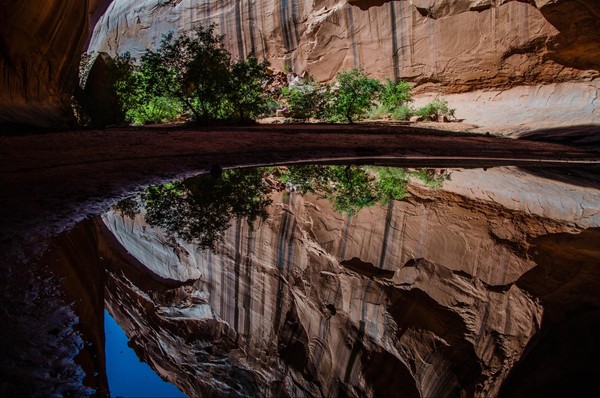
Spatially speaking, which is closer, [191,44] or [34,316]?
[34,316]

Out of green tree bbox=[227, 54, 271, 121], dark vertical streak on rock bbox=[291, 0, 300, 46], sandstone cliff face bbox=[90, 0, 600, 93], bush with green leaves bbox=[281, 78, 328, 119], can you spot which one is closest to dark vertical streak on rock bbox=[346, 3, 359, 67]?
sandstone cliff face bbox=[90, 0, 600, 93]

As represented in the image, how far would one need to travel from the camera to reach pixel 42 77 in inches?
335

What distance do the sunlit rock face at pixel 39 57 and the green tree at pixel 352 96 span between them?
7.94 metres

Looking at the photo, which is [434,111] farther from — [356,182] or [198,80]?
[356,182]

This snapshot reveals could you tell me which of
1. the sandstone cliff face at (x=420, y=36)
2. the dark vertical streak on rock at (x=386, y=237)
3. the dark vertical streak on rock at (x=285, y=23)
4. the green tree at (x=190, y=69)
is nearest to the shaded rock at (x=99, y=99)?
the green tree at (x=190, y=69)

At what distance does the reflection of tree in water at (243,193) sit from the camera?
115 inches

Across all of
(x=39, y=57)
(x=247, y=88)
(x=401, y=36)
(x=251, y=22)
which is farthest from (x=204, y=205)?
(x=251, y=22)

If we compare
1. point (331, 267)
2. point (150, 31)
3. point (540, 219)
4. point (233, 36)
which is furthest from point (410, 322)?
point (150, 31)

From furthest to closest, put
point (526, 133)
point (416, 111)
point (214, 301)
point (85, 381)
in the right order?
1. point (416, 111)
2. point (526, 133)
3. point (214, 301)
4. point (85, 381)

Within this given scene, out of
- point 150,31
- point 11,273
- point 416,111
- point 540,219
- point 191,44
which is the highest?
point 150,31

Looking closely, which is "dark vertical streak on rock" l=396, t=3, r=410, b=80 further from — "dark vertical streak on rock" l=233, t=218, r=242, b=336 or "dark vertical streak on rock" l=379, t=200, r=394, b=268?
"dark vertical streak on rock" l=233, t=218, r=242, b=336

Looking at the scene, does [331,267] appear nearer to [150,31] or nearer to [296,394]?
[296,394]

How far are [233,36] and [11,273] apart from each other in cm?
1853

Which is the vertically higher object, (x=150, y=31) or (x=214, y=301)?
(x=150, y=31)
